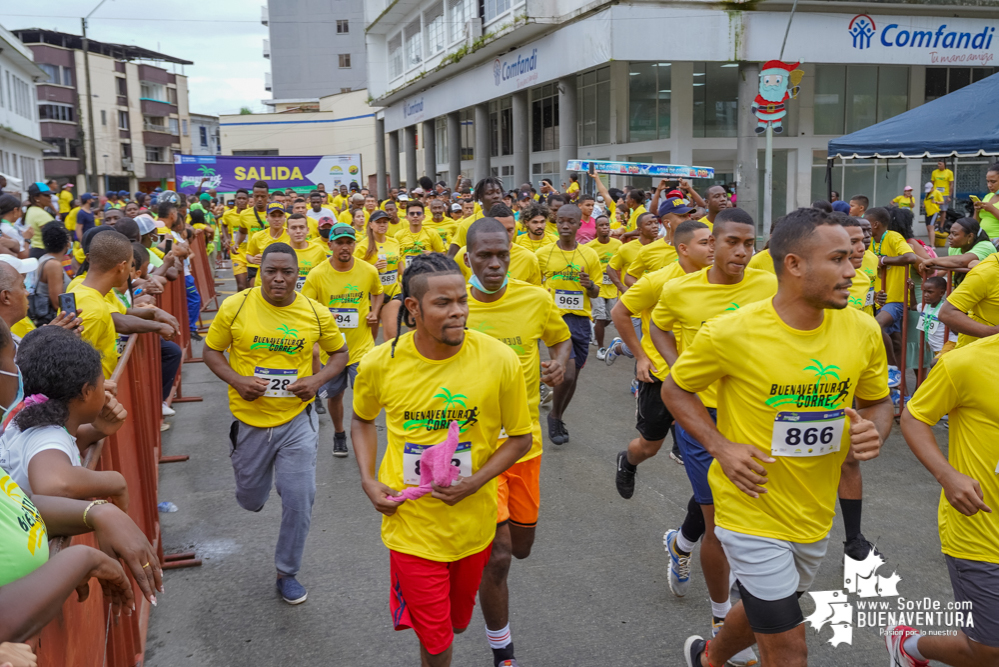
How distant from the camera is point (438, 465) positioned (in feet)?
10.5

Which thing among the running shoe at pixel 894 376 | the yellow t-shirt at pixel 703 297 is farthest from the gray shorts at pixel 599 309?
the yellow t-shirt at pixel 703 297

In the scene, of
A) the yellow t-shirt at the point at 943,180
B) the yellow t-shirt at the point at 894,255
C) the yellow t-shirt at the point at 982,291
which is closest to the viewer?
the yellow t-shirt at the point at 982,291

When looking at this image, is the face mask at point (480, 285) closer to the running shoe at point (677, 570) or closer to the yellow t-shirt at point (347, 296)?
the running shoe at point (677, 570)

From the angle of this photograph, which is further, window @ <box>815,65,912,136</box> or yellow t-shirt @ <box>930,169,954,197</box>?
window @ <box>815,65,912,136</box>

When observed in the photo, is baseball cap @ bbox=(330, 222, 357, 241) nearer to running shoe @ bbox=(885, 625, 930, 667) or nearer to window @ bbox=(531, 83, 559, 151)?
running shoe @ bbox=(885, 625, 930, 667)

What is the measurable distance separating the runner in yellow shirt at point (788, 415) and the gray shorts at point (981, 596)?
519 mm

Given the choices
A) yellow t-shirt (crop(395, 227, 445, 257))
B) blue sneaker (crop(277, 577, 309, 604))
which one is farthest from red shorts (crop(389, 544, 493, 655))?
yellow t-shirt (crop(395, 227, 445, 257))

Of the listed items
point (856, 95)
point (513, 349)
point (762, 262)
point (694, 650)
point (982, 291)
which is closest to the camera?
point (694, 650)

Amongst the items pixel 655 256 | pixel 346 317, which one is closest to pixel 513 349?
pixel 346 317

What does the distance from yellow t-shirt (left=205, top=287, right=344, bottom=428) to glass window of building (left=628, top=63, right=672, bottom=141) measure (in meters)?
22.7

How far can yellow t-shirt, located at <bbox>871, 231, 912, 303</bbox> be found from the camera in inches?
340

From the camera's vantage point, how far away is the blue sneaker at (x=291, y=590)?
4.81 m

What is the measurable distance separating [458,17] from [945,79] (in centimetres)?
1829

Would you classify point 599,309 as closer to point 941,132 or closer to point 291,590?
point 941,132
